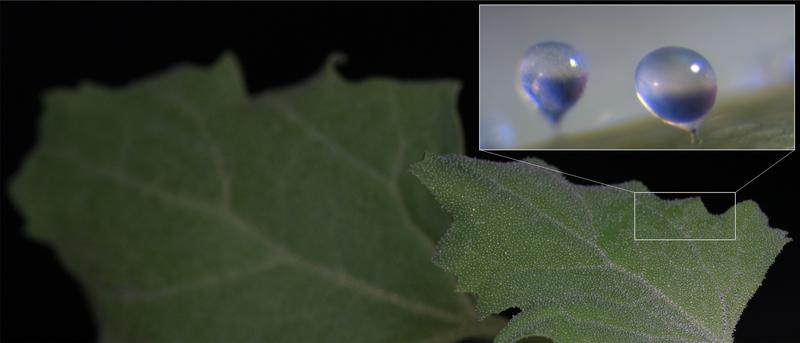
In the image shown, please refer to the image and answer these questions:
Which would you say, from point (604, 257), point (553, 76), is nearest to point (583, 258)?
point (604, 257)

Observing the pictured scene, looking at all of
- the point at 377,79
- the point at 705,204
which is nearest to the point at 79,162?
the point at 377,79

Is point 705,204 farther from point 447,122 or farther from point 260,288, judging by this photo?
point 260,288

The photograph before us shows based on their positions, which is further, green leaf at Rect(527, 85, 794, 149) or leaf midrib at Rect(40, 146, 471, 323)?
leaf midrib at Rect(40, 146, 471, 323)

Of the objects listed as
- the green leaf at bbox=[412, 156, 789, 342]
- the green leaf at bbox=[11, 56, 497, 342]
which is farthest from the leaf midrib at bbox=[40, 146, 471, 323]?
the green leaf at bbox=[412, 156, 789, 342]

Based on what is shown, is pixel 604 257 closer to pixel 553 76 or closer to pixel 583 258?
pixel 583 258

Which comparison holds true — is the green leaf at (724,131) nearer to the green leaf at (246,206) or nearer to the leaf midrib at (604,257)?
the leaf midrib at (604,257)

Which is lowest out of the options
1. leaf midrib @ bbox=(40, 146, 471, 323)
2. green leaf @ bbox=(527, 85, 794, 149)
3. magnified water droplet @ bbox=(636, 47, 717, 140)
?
leaf midrib @ bbox=(40, 146, 471, 323)

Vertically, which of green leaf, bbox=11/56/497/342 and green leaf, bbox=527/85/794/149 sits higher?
green leaf, bbox=527/85/794/149

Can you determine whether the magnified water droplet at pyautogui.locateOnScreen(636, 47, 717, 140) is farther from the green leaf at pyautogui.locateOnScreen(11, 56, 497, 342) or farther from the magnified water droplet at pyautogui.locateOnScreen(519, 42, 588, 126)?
the green leaf at pyautogui.locateOnScreen(11, 56, 497, 342)
